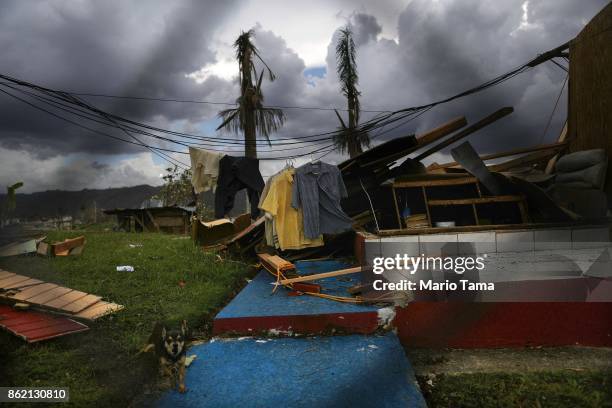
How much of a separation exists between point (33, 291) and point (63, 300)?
2.02 feet

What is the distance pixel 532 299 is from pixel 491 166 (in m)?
4.50

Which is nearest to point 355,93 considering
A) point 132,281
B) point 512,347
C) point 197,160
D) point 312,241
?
point 197,160

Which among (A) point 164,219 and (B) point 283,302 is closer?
(B) point 283,302

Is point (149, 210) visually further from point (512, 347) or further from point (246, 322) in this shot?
point (512, 347)

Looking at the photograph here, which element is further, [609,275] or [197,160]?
[197,160]

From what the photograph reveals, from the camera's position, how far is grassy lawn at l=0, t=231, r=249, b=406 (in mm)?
2980

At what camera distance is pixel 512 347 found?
3.68 meters

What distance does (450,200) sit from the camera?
6324mm

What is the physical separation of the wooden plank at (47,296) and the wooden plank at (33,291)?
8cm

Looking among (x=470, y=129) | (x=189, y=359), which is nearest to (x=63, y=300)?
(x=189, y=359)

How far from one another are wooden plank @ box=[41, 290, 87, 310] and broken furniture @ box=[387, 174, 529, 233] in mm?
4704

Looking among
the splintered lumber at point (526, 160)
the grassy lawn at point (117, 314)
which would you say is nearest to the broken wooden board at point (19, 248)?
the grassy lawn at point (117, 314)

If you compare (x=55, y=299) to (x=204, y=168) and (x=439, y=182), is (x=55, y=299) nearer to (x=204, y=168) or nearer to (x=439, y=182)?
(x=204, y=168)

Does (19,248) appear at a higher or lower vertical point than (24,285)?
higher
